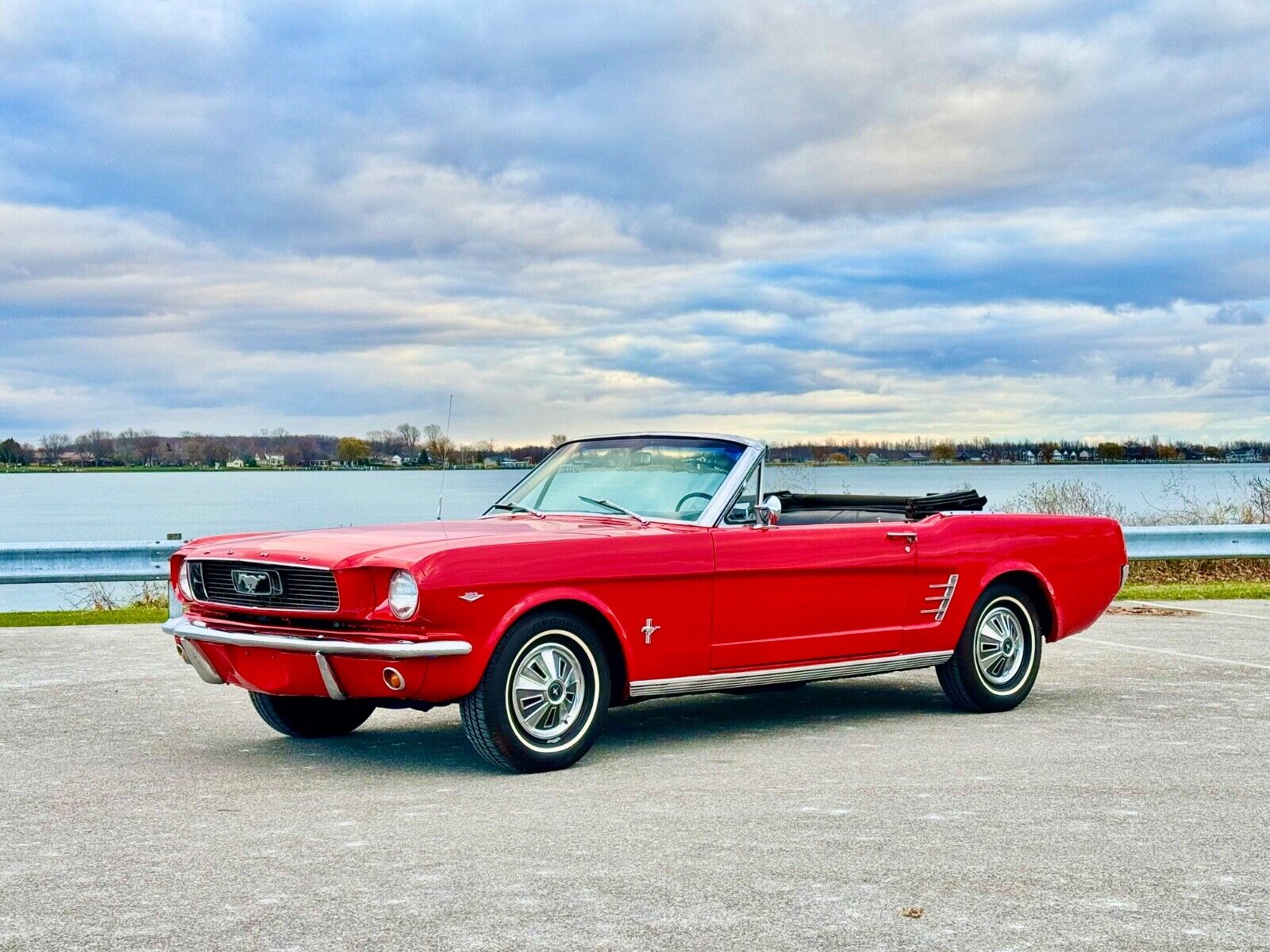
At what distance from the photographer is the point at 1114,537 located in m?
9.75

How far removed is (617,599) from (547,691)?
546mm

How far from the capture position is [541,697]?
6914 millimetres

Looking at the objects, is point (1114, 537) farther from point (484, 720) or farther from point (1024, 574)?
point (484, 720)

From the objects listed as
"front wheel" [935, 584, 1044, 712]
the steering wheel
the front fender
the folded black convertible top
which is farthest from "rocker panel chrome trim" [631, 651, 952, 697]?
the folded black convertible top

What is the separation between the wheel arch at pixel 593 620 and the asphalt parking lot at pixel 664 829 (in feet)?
1.27

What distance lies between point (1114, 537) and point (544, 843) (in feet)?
18.0

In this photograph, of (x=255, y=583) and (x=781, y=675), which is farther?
(x=781, y=675)

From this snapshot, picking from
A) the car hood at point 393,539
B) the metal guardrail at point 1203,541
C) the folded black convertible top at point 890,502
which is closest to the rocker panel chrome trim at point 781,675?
the car hood at point 393,539

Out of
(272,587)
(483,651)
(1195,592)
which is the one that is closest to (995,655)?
(483,651)

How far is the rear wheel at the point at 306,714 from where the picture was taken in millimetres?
7914

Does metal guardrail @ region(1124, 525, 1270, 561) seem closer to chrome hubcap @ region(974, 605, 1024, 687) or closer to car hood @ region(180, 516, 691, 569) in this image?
chrome hubcap @ region(974, 605, 1024, 687)

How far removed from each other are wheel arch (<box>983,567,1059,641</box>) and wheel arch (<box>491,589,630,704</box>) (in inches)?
105

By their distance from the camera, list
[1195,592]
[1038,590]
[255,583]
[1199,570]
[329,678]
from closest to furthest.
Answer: [329,678] < [255,583] < [1038,590] < [1195,592] < [1199,570]

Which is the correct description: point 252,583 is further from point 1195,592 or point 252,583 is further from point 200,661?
point 1195,592
